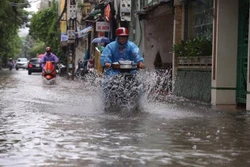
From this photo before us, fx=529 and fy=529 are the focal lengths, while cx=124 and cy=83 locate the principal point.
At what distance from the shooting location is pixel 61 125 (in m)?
8.07

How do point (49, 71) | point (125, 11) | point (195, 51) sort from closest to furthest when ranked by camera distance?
point (195, 51)
point (125, 11)
point (49, 71)

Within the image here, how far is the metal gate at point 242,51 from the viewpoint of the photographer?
39.8 feet

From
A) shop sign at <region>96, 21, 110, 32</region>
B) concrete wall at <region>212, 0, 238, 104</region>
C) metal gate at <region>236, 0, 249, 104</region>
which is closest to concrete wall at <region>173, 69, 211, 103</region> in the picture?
concrete wall at <region>212, 0, 238, 104</region>

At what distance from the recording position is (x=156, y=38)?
69.4 feet

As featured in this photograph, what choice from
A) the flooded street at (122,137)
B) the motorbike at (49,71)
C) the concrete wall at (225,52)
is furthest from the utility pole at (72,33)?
the flooded street at (122,137)

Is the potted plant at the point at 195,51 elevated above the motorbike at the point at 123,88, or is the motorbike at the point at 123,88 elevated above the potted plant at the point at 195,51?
the potted plant at the point at 195,51

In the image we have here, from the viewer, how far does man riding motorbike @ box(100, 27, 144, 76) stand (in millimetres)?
10180

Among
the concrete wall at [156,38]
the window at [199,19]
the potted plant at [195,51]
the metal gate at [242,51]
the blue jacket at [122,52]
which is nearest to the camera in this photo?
the blue jacket at [122,52]

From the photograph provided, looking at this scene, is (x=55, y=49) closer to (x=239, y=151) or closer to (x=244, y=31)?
(x=244, y=31)

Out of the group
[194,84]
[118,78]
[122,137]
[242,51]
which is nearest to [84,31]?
[194,84]

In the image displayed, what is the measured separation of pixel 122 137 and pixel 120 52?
378 cm

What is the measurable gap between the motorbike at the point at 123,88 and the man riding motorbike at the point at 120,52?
0.16m

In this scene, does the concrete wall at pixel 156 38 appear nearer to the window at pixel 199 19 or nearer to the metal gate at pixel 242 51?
the window at pixel 199 19

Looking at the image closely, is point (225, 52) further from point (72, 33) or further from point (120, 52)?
point (72, 33)
